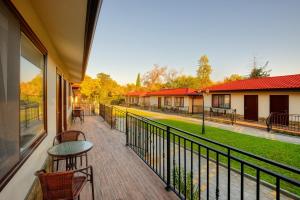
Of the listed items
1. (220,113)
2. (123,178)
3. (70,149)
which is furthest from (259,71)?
(70,149)

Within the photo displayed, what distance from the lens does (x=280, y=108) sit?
12047mm

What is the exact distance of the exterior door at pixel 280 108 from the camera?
11344mm

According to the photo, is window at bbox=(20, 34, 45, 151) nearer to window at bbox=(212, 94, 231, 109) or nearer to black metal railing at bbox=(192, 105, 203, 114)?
window at bbox=(212, 94, 231, 109)

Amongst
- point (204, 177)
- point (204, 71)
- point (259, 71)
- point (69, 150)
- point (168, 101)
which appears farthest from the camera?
point (204, 71)

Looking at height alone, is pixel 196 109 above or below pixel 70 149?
below

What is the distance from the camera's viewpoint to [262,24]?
1928 centimetres

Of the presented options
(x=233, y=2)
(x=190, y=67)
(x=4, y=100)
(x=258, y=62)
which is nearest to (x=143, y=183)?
(x=4, y=100)

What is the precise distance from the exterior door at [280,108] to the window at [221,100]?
12.0ft

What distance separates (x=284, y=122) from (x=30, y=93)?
13718 millimetres

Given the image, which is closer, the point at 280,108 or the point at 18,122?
the point at 18,122

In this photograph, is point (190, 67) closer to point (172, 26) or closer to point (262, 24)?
point (172, 26)

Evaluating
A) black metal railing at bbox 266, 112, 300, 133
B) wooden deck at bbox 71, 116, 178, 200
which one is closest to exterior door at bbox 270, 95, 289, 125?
black metal railing at bbox 266, 112, 300, 133

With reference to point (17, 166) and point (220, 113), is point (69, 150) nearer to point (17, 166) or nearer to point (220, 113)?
point (17, 166)

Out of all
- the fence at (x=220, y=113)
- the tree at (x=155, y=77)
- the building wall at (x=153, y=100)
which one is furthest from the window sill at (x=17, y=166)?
the tree at (x=155, y=77)
